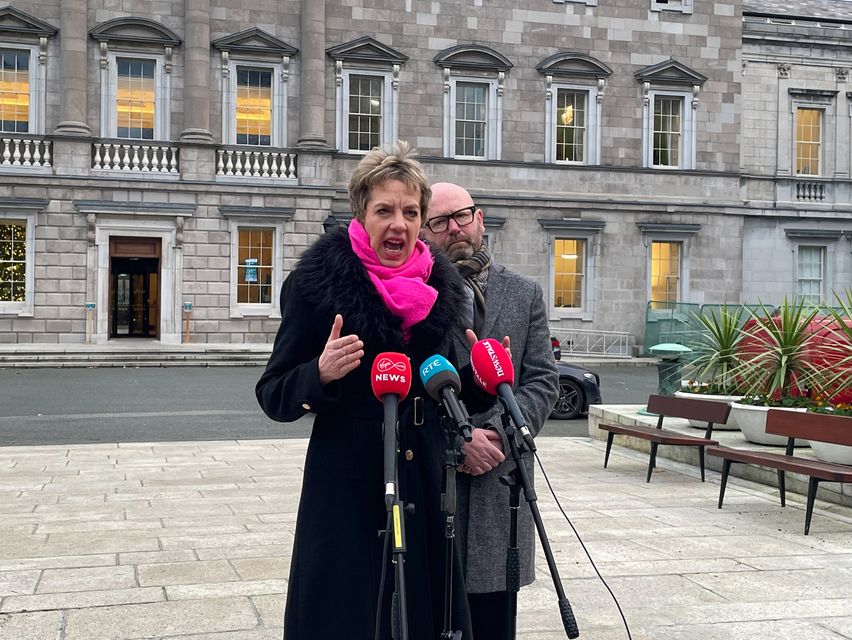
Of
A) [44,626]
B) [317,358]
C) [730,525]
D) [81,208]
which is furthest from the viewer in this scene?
[81,208]

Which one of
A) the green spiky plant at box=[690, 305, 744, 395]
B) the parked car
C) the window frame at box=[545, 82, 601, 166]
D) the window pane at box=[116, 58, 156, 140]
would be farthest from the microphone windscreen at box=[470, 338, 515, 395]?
the window frame at box=[545, 82, 601, 166]

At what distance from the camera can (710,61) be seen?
34.0m

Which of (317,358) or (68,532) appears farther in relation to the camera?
(68,532)

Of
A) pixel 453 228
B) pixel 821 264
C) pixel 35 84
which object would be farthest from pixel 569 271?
pixel 453 228

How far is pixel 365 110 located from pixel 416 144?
1902 mm

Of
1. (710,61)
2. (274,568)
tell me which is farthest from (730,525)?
(710,61)

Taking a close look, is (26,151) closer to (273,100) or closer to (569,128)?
(273,100)

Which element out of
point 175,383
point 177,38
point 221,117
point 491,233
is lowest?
point 175,383

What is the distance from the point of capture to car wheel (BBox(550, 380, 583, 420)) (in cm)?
1653

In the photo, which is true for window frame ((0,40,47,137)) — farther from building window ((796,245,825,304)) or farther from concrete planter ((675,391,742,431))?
building window ((796,245,825,304))

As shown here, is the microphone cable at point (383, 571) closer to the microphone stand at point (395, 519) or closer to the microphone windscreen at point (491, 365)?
the microphone stand at point (395, 519)

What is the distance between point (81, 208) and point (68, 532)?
74.7 ft

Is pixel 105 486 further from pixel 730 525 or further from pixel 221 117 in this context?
pixel 221 117

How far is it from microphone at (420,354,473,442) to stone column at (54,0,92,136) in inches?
1092
